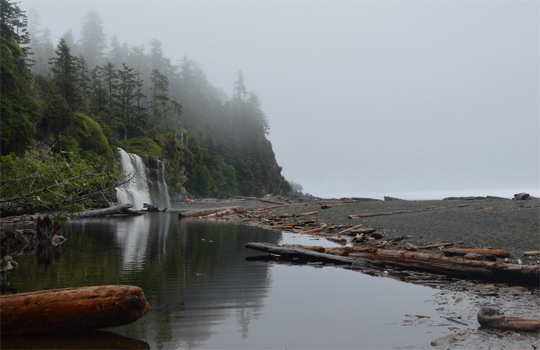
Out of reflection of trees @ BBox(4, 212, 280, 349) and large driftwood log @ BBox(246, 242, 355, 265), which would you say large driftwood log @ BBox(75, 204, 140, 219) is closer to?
reflection of trees @ BBox(4, 212, 280, 349)

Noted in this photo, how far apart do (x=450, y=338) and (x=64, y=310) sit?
4800 millimetres

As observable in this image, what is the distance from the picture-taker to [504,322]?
13.7ft

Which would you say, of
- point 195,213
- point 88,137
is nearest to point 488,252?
point 195,213

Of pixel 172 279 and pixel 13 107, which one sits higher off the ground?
pixel 13 107

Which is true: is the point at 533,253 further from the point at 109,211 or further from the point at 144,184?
the point at 144,184

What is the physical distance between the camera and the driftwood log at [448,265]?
20.6 ft

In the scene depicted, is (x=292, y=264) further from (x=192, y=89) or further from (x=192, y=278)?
(x=192, y=89)

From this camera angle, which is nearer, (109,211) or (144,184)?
(109,211)

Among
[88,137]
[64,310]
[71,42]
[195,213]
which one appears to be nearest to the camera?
[64,310]

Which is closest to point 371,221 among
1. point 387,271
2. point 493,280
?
point 387,271

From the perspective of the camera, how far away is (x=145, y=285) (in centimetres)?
682

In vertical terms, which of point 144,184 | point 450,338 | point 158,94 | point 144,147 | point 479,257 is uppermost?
point 158,94

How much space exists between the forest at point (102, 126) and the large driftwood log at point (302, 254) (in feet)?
16.1

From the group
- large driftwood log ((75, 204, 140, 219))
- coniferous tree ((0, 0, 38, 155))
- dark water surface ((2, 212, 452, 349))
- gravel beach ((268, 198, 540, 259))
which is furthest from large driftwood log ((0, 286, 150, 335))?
coniferous tree ((0, 0, 38, 155))
